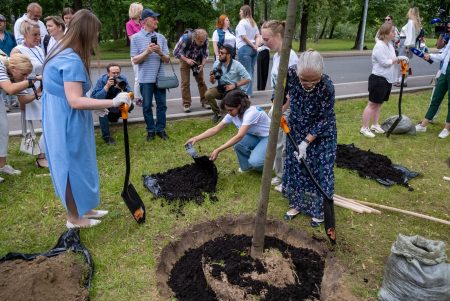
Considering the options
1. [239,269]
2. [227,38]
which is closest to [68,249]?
[239,269]

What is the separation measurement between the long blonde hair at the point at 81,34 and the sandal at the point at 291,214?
8.04 ft

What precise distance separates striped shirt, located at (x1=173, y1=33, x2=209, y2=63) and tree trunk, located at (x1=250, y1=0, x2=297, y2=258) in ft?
15.6

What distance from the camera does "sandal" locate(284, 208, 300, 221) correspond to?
3893 mm

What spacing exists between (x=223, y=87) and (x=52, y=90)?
12.3ft

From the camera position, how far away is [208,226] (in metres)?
3.78

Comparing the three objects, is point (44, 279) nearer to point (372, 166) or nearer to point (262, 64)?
point (372, 166)

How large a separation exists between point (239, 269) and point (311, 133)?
1380 millimetres

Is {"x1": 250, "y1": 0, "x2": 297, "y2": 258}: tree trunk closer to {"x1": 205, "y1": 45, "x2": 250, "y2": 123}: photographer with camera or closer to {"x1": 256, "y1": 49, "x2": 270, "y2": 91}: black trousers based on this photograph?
{"x1": 205, "y1": 45, "x2": 250, "y2": 123}: photographer with camera

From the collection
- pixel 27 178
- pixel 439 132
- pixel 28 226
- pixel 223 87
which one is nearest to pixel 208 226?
pixel 28 226

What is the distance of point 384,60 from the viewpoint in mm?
5906

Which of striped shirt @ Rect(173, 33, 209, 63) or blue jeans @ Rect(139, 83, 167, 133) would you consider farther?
striped shirt @ Rect(173, 33, 209, 63)

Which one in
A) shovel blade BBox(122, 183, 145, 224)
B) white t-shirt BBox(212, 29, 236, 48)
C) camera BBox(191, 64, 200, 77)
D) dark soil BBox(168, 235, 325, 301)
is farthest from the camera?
white t-shirt BBox(212, 29, 236, 48)

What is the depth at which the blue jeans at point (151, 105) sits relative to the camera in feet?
19.1

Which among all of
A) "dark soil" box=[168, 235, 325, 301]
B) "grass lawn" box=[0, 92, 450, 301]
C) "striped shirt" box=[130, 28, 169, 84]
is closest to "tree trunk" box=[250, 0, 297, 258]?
"dark soil" box=[168, 235, 325, 301]
